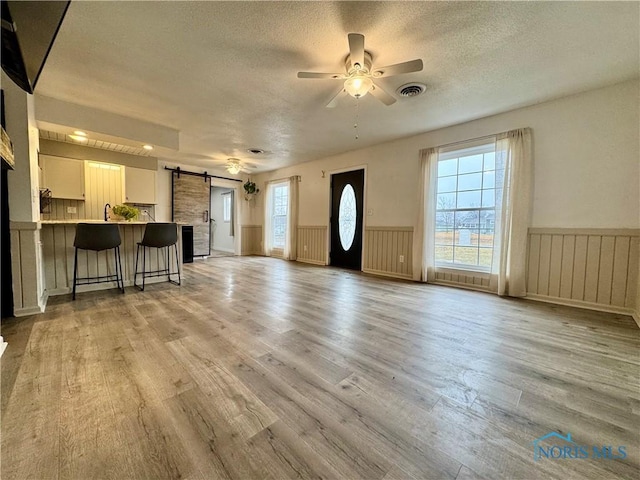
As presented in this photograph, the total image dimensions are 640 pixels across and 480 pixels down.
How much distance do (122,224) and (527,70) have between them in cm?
511

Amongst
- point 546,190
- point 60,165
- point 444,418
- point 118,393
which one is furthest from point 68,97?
point 546,190

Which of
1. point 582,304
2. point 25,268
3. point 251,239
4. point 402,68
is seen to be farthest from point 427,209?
point 251,239

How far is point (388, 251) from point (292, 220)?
9.12 ft

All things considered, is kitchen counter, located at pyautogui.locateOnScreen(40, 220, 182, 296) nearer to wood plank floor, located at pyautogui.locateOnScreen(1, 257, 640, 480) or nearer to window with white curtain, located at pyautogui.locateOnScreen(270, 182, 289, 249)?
wood plank floor, located at pyautogui.locateOnScreen(1, 257, 640, 480)

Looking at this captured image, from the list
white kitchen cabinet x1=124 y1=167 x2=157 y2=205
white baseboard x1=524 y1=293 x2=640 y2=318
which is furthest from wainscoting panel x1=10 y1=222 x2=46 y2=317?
white baseboard x1=524 y1=293 x2=640 y2=318

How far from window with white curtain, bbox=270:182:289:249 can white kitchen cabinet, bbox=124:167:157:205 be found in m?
2.95

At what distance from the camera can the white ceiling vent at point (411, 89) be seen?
2.73 meters

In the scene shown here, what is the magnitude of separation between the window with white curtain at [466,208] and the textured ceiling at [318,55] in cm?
63

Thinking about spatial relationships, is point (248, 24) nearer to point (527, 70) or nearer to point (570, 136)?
point (527, 70)

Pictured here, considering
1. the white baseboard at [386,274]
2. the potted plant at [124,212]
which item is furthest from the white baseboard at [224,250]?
the white baseboard at [386,274]

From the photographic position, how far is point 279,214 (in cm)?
726

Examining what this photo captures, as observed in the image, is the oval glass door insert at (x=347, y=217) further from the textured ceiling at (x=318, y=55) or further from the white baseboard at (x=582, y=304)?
the white baseboard at (x=582, y=304)

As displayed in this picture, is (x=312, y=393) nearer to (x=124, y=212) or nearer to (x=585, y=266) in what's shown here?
(x=585, y=266)

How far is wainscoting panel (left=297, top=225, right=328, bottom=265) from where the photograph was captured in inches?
236
